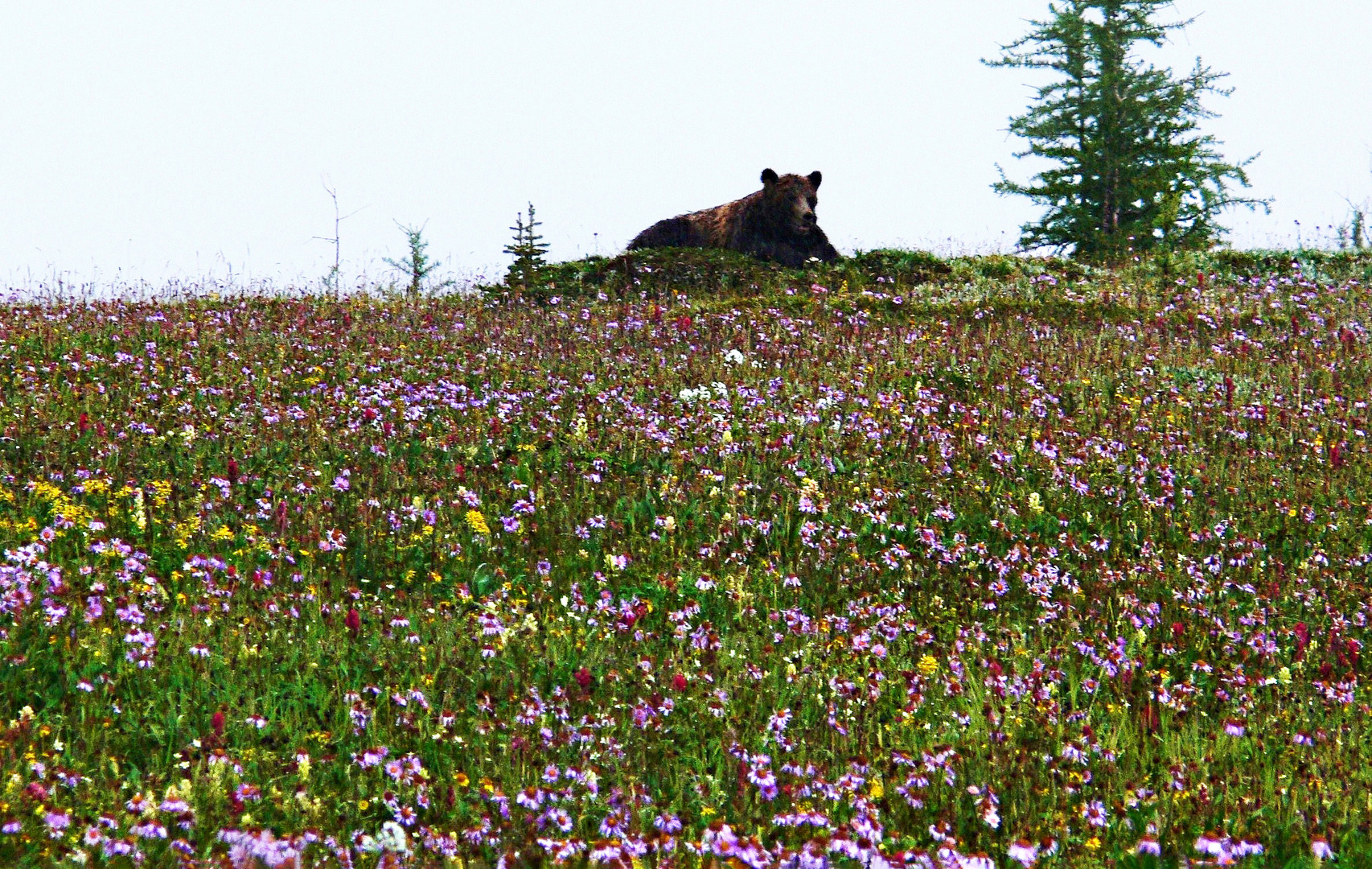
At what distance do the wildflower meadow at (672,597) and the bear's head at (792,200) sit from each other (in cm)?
789

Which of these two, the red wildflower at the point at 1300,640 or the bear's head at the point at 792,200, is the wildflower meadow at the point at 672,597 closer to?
the red wildflower at the point at 1300,640

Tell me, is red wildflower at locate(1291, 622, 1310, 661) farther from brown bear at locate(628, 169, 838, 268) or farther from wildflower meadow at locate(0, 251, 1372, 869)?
brown bear at locate(628, 169, 838, 268)

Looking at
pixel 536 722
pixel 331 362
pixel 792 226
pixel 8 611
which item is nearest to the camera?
pixel 536 722

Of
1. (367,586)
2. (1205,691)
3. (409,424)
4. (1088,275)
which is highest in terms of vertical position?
(1088,275)

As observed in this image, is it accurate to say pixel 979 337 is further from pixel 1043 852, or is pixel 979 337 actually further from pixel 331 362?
pixel 1043 852

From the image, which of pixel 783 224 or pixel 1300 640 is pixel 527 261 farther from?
pixel 1300 640

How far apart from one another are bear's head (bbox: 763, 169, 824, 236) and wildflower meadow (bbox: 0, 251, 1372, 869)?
25.9ft

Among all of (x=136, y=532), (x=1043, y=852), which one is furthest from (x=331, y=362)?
(x=1043, y=852)

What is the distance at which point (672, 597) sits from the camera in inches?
254

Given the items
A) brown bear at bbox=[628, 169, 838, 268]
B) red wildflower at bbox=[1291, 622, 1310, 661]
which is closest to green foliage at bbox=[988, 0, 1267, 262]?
brown bear at bbox=[628, 169, 838, 268]

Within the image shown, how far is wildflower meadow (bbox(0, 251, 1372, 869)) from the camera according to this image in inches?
155

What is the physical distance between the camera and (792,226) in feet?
68.0

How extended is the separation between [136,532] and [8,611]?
1.57 metres

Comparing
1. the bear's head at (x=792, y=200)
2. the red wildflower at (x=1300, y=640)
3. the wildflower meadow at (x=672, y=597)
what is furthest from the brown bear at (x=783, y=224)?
the red wildflower at (x=1300, y=640)
